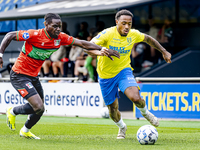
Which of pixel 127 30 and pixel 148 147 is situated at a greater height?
→ pixel 127 30

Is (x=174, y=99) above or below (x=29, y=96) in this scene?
below

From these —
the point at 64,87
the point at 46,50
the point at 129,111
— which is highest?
the point at 46,50

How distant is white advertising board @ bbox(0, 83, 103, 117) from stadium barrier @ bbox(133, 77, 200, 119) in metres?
1.66

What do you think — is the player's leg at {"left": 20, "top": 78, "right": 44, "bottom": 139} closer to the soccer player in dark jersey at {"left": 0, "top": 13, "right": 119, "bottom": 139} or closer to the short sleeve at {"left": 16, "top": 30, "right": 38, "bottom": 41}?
the soccer player in dark jersey at {"left": 0, "top": 13, "right": 119, "bottom": 139}

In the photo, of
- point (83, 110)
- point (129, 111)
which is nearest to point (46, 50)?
point (83, 110)

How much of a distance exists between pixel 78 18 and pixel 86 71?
365 centimetres

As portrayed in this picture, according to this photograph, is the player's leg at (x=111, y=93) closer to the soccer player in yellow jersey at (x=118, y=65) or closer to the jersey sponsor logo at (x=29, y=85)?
the soccer player in yellow jersey at (x=118, y=65)

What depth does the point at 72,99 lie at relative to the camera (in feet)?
43.8


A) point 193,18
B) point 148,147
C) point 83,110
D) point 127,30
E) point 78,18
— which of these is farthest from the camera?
point 78,18

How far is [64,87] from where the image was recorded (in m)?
13.5

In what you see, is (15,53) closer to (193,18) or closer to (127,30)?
(193,18)

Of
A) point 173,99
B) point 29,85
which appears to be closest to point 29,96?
point 29,85

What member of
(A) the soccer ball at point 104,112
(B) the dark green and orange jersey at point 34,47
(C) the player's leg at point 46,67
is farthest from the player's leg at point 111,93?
(C) the player's leg at point 46,67

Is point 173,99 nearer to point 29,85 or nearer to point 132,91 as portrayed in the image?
point 132,91
